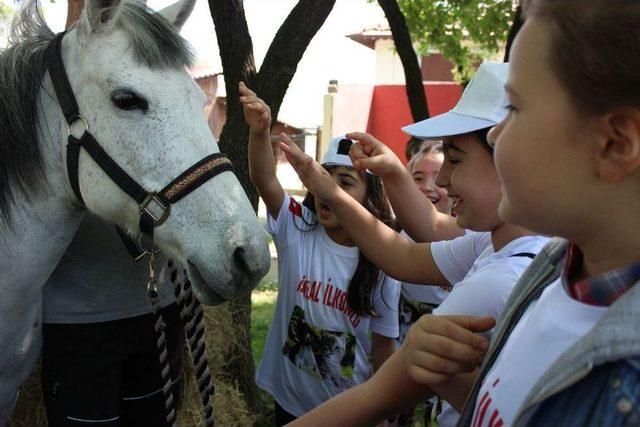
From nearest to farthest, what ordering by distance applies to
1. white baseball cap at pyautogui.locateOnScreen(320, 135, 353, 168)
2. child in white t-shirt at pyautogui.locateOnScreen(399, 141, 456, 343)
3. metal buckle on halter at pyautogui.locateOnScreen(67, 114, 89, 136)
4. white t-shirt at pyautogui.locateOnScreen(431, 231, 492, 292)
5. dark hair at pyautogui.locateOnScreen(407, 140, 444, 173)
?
1. white t-shirt at pyautogui.locateOnScreen(431, 231, 492, 292)
2. metal buckle on halter at pyautogui.locateOnScreen(67, 114, 89, 136)
3. white baseball cap at pyautogui.locateOnScreen(320, 135, 353, 168)
4. child in white t-shirt at pyautogui.locateOnScreen(399, 141, 456, 343)
5. dark hair at pyautogui.locateOnScreen(407, 140, 444, 173)

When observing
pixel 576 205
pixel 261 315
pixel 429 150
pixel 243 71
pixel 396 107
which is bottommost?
pixel 261 315

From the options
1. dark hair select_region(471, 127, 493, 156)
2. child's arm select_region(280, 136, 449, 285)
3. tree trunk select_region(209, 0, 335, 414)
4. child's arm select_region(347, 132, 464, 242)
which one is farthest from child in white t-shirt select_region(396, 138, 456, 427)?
tree trunk select_region(209, 0, 335, 414)

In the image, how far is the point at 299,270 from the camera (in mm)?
2549

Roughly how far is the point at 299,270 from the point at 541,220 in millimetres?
1788

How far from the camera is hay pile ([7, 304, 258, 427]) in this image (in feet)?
9.14

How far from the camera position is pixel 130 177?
6.27ft

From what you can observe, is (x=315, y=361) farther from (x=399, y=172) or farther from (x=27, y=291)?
(x=27, y=291)

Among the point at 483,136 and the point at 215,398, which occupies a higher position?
the point at 483,136

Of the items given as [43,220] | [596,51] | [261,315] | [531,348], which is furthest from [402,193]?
[261,315]

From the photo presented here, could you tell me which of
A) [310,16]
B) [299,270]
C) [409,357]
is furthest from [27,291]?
[310,16]

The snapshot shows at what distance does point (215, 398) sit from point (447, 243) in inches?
79.5

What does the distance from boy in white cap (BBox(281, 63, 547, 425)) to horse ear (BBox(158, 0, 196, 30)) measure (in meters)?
0.63

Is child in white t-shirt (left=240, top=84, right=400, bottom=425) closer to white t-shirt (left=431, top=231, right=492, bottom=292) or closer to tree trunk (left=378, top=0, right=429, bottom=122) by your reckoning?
white t-shirt (left=431, top=231, right=492, bottom=292)

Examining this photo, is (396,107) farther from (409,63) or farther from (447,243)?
(447,243)
